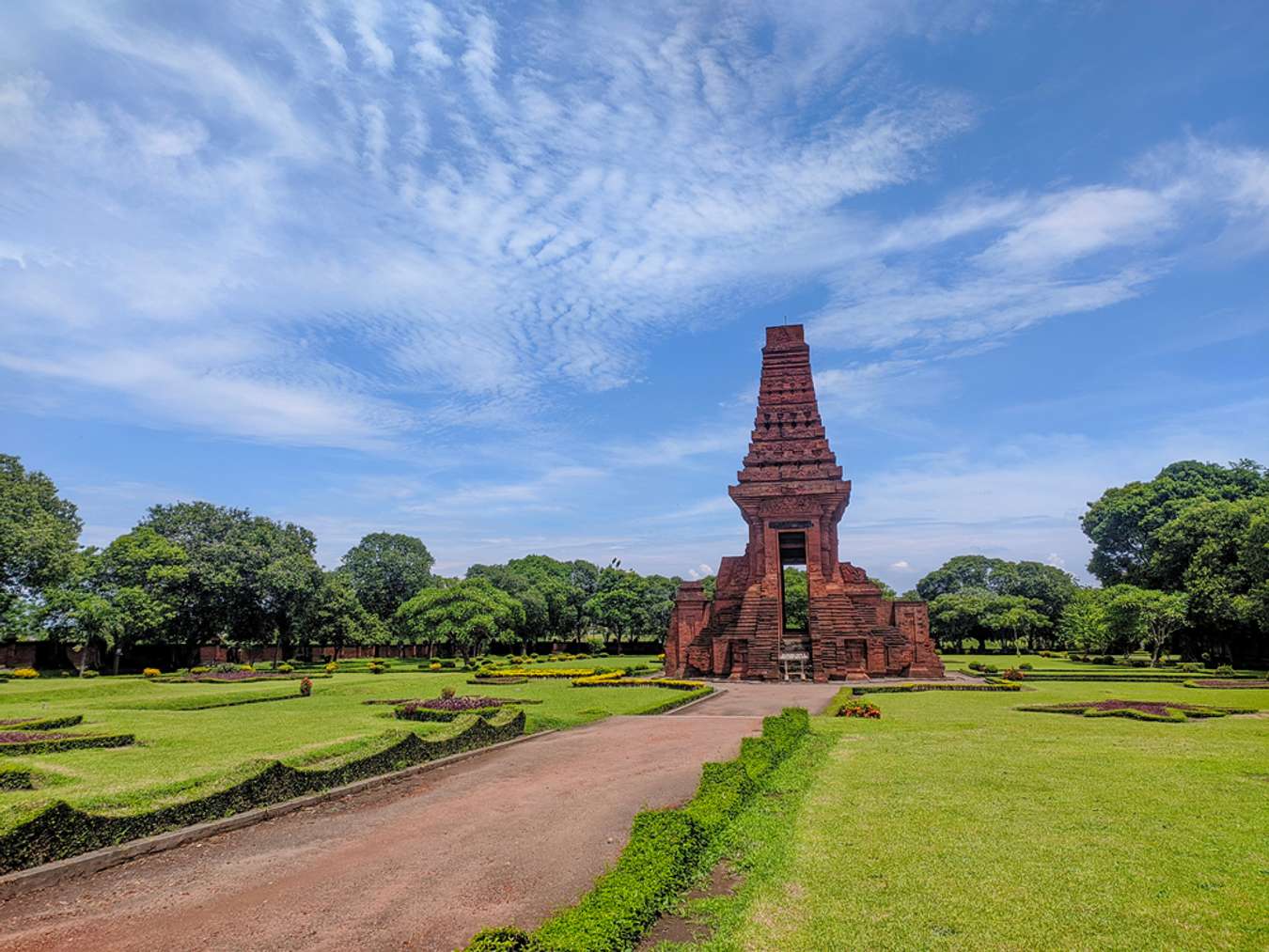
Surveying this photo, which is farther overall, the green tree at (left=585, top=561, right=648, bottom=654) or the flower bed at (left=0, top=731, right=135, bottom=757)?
the green tree at (left=585, top=561, right=648, bottom=654)

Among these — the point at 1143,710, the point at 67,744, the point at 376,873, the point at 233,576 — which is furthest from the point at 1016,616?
the point at 376,873

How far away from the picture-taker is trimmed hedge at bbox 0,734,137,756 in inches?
517

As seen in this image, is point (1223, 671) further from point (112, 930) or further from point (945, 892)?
point (112, 930)

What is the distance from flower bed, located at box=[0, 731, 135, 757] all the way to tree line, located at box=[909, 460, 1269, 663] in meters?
41.5

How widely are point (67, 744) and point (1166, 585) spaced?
52652 mm

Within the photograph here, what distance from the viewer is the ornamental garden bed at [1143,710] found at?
17531 mm

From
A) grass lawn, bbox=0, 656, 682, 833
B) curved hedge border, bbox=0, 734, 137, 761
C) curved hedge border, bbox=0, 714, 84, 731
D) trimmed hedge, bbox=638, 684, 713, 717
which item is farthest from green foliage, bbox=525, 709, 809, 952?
curved hedge border, bbox=0, 714, 84, 731

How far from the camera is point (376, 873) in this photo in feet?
23.9

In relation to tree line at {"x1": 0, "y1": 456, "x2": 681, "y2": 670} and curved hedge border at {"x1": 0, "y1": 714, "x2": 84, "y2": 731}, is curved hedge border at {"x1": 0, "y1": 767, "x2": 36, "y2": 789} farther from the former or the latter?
tree line at {"x1": 0, "y1": 456, "x2": 681, "y2": 670}

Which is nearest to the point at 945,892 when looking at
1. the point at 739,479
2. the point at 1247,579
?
the point at 739,479

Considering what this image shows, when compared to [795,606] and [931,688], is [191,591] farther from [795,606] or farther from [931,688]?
[795,606]

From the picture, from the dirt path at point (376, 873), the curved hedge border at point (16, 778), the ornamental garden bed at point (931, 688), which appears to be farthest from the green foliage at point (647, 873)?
the ornamental garden bed at point (931, 688)

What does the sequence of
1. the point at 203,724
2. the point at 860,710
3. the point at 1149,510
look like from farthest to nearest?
the point at 1149,510
the point at 860,710
the point at 203,724

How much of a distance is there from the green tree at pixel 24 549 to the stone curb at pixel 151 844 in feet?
112
